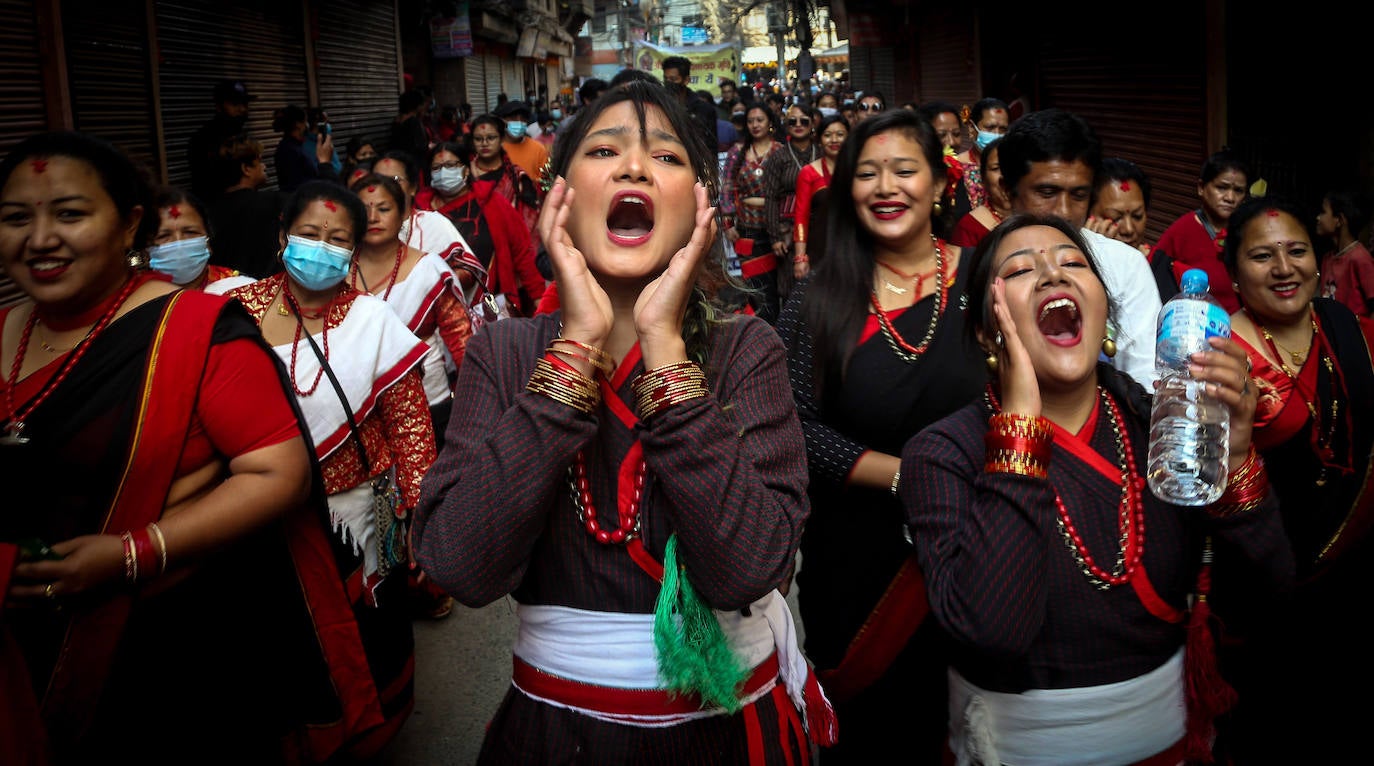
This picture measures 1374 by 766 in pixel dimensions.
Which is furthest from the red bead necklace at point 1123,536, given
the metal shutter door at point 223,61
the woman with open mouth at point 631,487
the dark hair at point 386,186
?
the metal shutter door at point 223,61

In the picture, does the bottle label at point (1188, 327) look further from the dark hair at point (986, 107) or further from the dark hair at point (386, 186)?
the dark hair at point (986, 107)

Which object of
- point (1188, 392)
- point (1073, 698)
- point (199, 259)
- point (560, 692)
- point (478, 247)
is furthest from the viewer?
point (478, 247)

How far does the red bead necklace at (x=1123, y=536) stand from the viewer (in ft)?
6.06

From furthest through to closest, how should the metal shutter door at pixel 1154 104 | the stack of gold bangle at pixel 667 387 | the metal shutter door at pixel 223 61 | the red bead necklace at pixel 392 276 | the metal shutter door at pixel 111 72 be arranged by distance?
the metal shutter door at pixel 223 61, the metal shutter door at pixel 1154 104, the metal shutter door at pixel 111 72, the red bead necklace at pixel 392 276, the stack of gold bangle at pixel 667 387

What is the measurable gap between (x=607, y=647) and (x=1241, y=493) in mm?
1186

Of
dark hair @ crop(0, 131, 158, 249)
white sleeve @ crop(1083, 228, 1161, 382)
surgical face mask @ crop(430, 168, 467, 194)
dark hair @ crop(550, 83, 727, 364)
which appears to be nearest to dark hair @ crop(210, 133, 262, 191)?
surgical face mask @ crop(430, 168, 467, 194)

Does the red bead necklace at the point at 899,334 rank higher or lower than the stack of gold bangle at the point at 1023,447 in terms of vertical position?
Answer: higher

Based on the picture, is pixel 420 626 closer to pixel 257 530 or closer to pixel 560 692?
pixel 257 530

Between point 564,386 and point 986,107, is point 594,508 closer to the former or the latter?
point 564,386

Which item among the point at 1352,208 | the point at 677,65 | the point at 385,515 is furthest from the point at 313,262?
the point at 677,65

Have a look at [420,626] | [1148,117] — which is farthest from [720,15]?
[420,626]

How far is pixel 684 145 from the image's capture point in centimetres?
178

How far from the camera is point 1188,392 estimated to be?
1946mm

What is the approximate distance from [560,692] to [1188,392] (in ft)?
4.33
